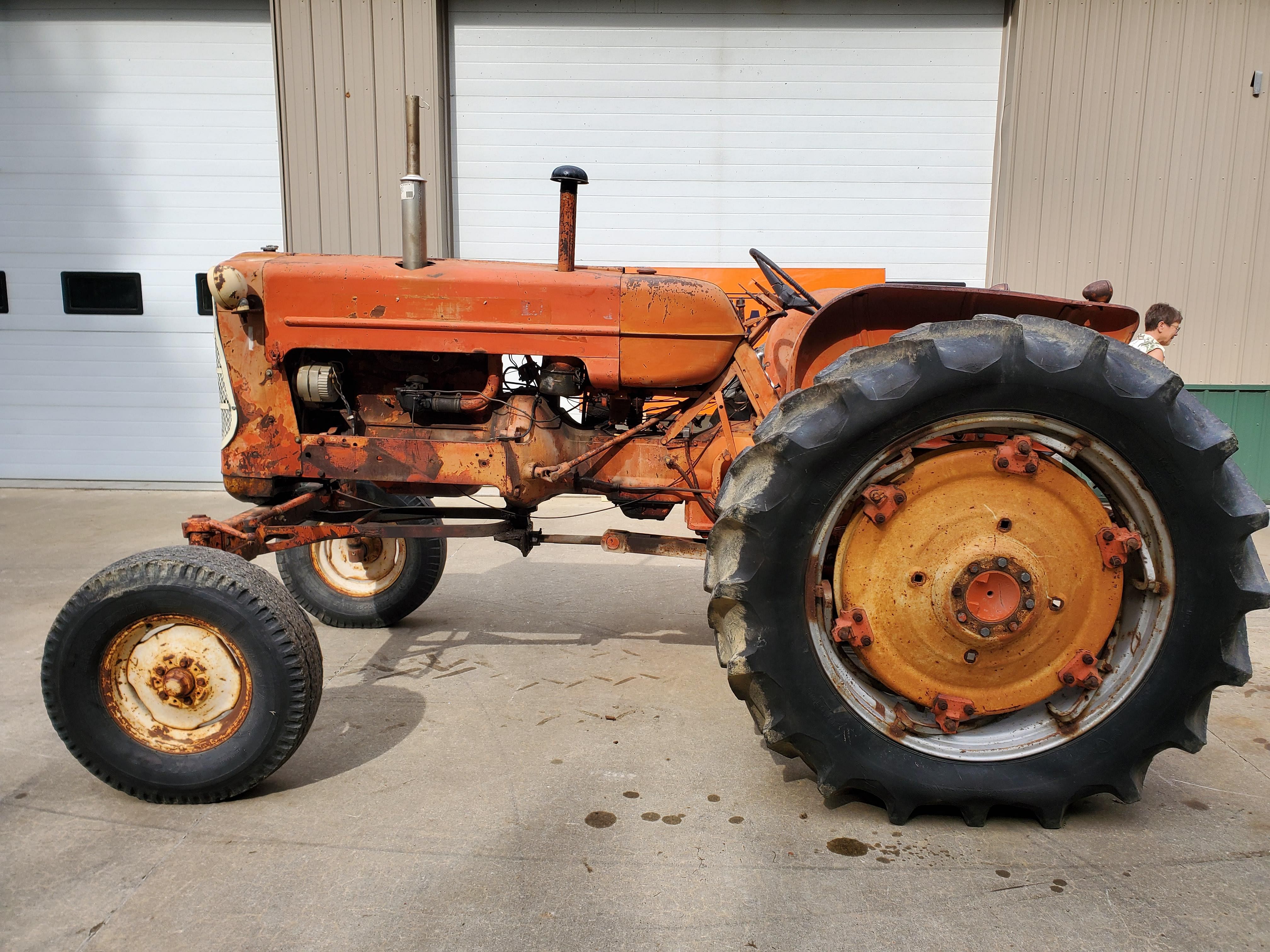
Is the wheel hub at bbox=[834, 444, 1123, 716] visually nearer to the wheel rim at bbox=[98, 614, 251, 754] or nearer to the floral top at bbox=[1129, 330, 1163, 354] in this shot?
the wheel rim at bbox=[98, 614, 251, 754]

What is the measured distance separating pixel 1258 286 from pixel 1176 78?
1661 mm

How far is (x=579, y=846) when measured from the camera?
2248 mm

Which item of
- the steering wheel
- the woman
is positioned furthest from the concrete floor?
the woman

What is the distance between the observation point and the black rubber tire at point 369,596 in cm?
390

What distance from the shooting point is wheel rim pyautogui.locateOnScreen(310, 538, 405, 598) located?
154 inches

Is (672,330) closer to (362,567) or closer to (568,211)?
(568,211)

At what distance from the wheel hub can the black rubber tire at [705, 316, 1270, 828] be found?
163 millimetres

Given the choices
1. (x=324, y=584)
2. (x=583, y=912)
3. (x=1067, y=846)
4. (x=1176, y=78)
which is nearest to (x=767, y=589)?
(x=583, y=912)

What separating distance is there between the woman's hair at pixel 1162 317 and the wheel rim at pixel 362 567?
447 cm

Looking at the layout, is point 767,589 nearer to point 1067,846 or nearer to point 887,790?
point 887,790

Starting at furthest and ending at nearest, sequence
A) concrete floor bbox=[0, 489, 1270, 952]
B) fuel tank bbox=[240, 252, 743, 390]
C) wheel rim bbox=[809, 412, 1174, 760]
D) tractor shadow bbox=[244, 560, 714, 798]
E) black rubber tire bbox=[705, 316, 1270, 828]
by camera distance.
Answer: fuel tank bbox=[240, 252, 743, 390] → tractor shadow bbox=[244, 560, 714, 798] → wheel rim bbox=[809, 412, 1174, 760] → black rubber tire bbox=[705, 316, 1270, 828] → concrete floor bbox=[0, 489, 1270, 952]

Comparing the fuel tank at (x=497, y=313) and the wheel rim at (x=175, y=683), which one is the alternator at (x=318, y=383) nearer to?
the fuel tank at (x=497, y=313)

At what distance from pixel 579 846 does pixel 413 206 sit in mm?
2040

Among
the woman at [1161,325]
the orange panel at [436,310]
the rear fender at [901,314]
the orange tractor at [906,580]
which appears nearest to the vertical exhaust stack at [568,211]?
the orange tractor at [906,580]
